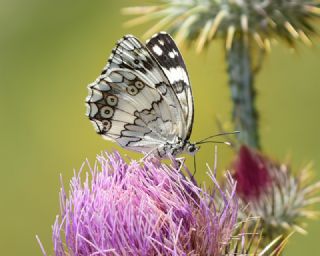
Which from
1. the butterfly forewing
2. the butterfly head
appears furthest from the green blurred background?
the butterfly head

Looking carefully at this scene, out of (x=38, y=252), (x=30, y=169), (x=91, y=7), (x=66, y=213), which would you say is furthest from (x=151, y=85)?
(x=91, y=7)

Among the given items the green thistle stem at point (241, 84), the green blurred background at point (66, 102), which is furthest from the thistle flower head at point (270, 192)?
the green blurred background at point (66, 102)

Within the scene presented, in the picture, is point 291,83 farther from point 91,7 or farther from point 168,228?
point 168,228

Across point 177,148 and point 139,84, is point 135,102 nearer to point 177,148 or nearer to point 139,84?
point 139,84

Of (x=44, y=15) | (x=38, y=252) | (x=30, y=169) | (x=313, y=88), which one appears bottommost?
(x=38, y=252)

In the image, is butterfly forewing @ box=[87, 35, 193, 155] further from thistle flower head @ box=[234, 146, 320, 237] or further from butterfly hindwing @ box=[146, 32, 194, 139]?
thistle flower head @ box=[234, 146, 320, 237]

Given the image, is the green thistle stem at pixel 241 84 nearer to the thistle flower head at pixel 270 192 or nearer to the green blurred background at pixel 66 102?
the thistle flower head at pixel 270 192

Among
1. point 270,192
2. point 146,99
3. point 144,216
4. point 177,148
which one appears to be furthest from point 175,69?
point 270,192
